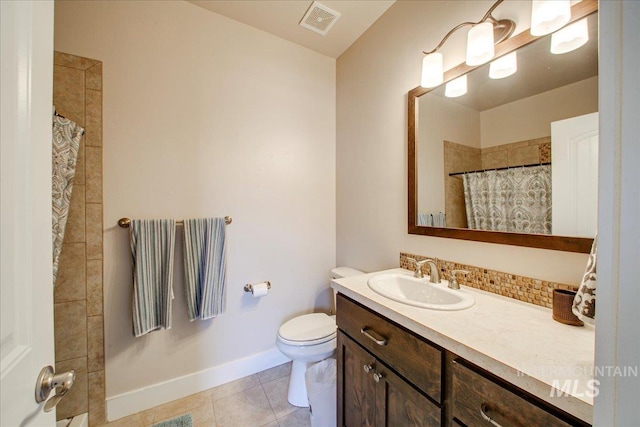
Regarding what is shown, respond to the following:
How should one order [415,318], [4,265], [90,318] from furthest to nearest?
[90,318] < [415,318] < [4,265]

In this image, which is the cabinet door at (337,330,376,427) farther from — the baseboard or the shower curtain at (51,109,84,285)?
the shower curtain at (51,109,84,285)

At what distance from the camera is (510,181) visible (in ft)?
3.40

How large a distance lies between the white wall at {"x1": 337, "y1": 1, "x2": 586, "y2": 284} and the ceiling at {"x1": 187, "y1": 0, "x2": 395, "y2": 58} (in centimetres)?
8

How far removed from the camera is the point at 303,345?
1.41 metres

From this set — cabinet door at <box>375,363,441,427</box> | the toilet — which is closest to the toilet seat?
the toilet

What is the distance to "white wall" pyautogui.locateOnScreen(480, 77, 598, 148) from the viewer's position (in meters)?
0.85

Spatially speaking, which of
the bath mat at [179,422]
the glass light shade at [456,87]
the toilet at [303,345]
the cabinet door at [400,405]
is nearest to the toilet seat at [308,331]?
the toilet at [303,345]

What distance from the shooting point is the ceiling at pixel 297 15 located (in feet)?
5.16

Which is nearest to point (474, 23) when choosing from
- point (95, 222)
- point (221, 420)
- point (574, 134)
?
point (574, 134)

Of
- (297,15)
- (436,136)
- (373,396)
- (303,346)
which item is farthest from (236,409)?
(297,15)

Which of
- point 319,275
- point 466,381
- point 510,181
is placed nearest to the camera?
point 466,381

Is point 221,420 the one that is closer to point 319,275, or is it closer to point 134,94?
point 319,275

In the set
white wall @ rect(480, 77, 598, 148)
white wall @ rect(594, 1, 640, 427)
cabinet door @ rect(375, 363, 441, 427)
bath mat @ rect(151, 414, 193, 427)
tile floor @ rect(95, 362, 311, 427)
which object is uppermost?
white wall @ rect(480, 77, 598, 148)

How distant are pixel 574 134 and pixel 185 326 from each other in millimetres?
2242
